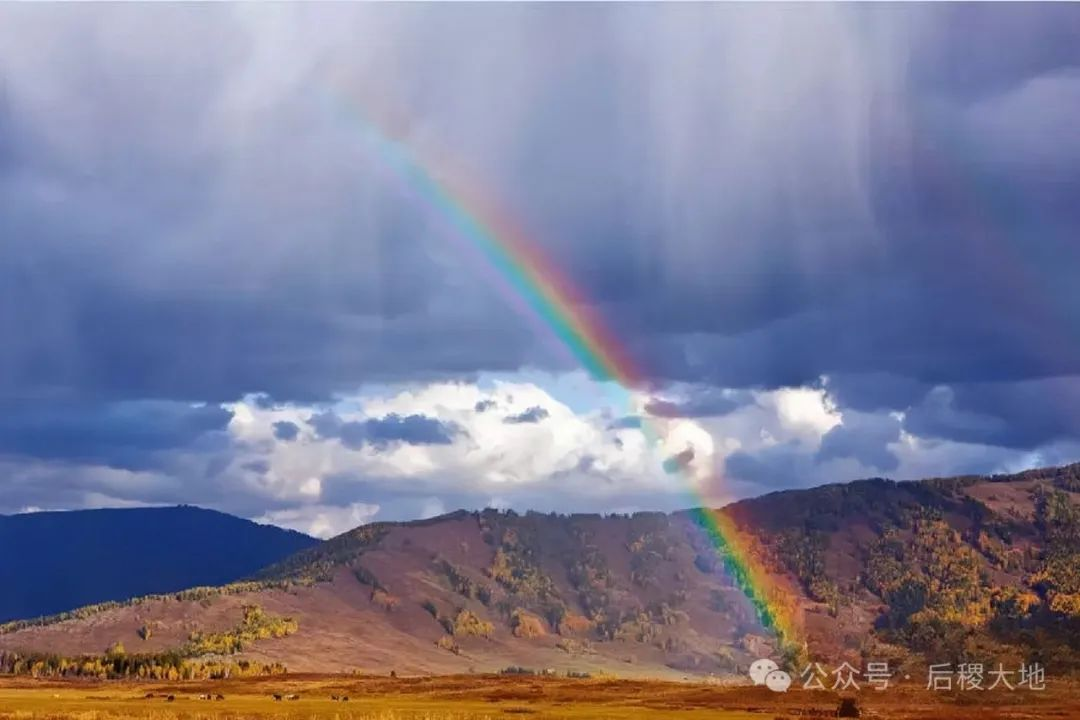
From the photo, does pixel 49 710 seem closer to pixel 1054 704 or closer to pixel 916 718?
pixel 916 718

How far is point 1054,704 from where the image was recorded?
178625 millimetres

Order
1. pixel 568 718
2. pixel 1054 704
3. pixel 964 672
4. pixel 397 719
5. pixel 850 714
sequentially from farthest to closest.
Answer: pixel 964 672
pixel 1054 704
pixel 850 714
pixel 568 718
pixel 397 719

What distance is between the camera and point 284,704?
167m

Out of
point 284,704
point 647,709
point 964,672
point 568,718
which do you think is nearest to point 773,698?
point 647,709

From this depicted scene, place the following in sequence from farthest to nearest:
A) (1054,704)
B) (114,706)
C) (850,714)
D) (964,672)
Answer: (964,672)
(1054,704)
(114,706)
(850,714)

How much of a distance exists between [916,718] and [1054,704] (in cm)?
4631

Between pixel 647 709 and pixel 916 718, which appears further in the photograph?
pixel 647 709

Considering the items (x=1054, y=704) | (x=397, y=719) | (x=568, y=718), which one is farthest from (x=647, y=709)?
(x=1054, y=704)

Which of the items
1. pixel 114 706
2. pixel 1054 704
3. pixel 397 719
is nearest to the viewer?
pixel 397 719

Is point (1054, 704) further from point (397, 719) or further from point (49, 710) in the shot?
point (49, 710)

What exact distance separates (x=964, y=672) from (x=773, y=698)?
123 feet

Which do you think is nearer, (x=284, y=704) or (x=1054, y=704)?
(x=284, y=704)

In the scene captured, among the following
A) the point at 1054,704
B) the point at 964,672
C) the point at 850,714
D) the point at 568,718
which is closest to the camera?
the point at 568,718

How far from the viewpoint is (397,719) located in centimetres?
12838
